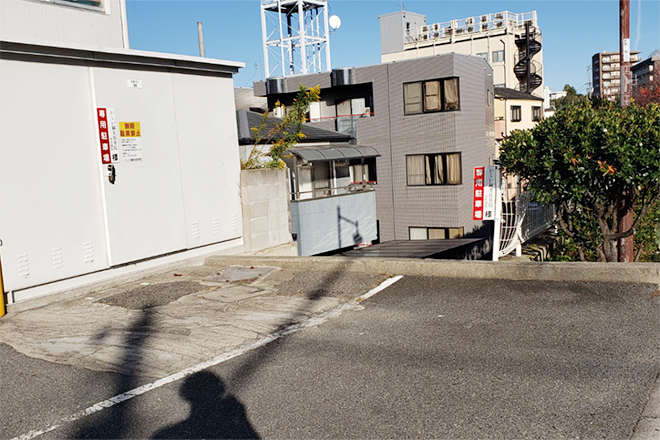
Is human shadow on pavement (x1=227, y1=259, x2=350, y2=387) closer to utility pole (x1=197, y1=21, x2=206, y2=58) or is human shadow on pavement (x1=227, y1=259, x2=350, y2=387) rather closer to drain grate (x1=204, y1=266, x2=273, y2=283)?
drain grate (x1=204, y1=266, x2=273, y2=283)

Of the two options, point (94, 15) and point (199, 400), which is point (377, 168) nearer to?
point (94, 15)

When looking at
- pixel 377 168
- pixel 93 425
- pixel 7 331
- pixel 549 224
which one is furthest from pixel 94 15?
pixel 377 168

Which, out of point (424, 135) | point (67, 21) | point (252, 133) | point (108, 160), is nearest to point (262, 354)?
point (108, 160)

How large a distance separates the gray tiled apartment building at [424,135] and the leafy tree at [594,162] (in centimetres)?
1324

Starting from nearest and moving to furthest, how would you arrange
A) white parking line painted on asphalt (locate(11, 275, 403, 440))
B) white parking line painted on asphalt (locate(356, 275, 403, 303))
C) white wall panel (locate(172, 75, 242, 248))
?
white parking line painted on asphalt (locate(11, 275, 403, 440)) → white parking line painted on asphalt (locate(356, 275, 403, 303)) → white wall panel (locate(172, 75, 242, 248))

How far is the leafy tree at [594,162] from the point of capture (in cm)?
988

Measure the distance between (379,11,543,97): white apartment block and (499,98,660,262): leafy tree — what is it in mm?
44019

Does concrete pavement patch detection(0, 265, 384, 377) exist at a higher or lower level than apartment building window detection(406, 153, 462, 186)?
lower

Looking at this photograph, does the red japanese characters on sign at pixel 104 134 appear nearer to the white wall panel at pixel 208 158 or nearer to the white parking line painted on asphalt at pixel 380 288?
the white wall panel at pixel 208 158

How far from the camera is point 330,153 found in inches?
797

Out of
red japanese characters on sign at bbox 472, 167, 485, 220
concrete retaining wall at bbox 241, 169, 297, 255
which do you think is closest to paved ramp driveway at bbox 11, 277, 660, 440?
red japanese characters on sign at bbox 472, 167, 485, 220

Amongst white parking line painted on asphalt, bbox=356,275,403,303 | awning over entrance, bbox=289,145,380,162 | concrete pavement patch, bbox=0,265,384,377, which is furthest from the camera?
awning over entrance, bbox=289,145,380,162

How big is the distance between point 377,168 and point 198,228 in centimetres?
1691

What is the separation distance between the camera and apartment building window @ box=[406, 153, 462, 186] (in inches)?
1011
